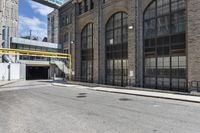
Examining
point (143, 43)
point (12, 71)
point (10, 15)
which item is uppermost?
point (10, 15)

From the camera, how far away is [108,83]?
25938 mm

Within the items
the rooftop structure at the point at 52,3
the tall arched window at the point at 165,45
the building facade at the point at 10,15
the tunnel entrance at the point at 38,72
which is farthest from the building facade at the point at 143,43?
the tunnel entrance at the point at 38,72

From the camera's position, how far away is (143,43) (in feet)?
69.7

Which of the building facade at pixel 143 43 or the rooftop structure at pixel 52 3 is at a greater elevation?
the rooftop structure at pixel 52 3

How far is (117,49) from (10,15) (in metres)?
37.5

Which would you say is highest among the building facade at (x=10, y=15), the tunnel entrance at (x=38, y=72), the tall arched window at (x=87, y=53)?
the building facade at (x=10, y=15)

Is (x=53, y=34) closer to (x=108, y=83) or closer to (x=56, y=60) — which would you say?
(x=56, y=60)

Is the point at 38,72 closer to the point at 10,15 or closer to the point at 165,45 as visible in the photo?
the point at 10,15

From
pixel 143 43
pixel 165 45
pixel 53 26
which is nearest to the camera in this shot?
pixel 165 45

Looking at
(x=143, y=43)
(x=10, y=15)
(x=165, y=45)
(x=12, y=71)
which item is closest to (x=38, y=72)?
(x=12, y=71)

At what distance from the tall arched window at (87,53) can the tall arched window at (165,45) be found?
11083 mm

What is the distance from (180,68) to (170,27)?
172 inches

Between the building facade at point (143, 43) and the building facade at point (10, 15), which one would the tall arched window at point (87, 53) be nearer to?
the building facade at point (143, 43)

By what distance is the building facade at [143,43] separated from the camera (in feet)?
55.3
